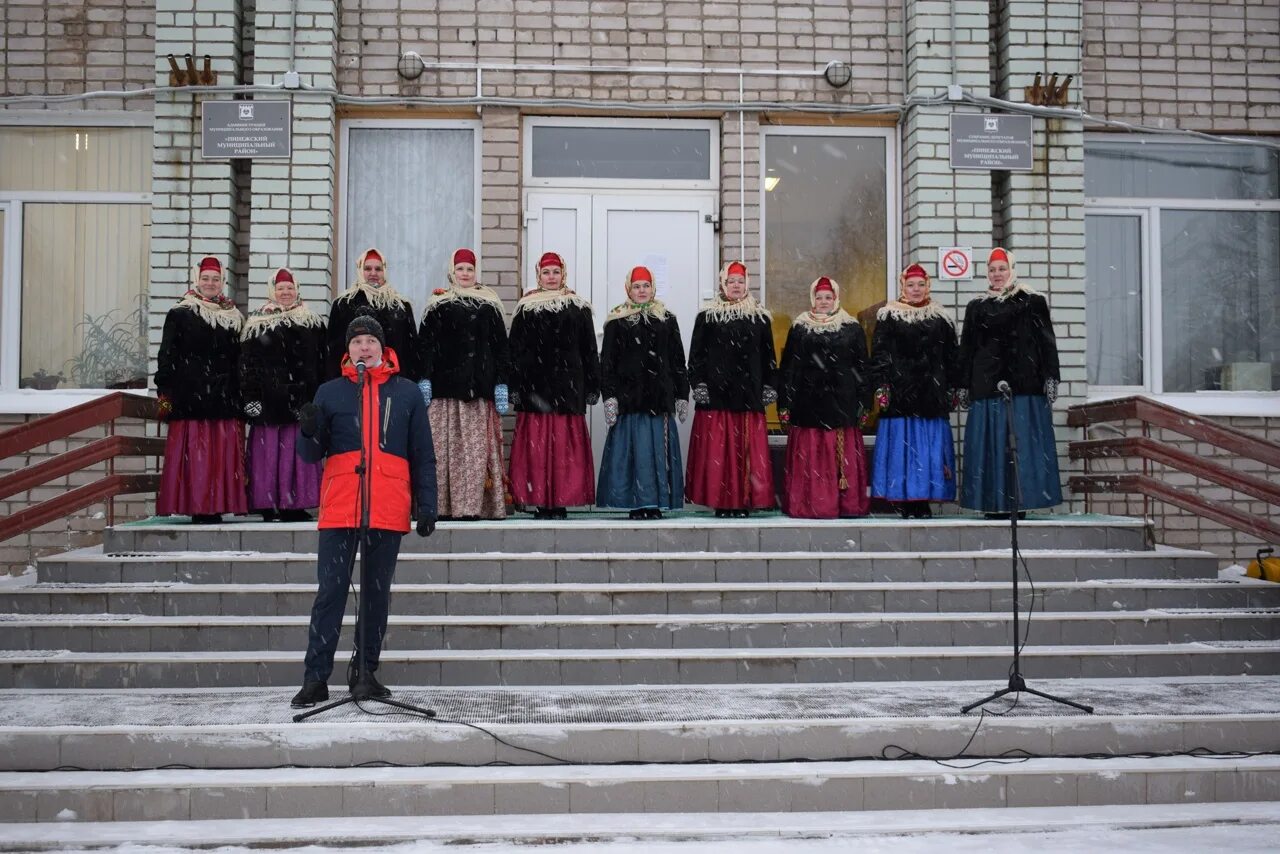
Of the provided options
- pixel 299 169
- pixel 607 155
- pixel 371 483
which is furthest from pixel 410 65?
pixel 371 483

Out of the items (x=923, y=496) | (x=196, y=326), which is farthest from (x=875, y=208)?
(x=196, y=326)

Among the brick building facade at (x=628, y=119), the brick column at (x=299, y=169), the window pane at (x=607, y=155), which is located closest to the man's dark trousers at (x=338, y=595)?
the brick column at (x=299, y=169)

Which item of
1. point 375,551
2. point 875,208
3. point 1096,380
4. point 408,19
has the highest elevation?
point 408,19

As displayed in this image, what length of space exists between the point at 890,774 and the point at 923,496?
3.53 metres

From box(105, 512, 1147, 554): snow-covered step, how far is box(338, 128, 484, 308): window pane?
2887 mm

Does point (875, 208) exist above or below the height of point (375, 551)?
above

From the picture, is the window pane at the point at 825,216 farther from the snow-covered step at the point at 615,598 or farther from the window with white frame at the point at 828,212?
the snow-covered step at the point at 615,598

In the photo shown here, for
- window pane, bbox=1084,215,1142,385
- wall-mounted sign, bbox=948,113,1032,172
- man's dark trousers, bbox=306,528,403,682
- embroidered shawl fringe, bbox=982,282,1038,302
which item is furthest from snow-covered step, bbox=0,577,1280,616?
wall-mounted sign, bbox=948,113,1032,172

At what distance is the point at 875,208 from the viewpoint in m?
9.76

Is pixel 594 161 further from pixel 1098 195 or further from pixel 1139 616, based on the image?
pixel 1139 616

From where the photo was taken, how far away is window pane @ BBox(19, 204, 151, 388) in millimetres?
9367

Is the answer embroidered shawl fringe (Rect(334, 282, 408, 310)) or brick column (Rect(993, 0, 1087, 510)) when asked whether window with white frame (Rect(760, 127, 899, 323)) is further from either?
embroidered shawl fringe (Rect(334, 282, 408, 310))

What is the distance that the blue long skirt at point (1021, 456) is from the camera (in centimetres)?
804

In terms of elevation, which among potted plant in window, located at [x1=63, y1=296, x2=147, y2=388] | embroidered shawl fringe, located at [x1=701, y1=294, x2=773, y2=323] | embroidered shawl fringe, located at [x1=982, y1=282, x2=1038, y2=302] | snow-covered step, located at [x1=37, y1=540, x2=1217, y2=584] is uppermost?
embroidered shawl fringe, located at [x1=982, y1=282, x2=1038, y2=302]
